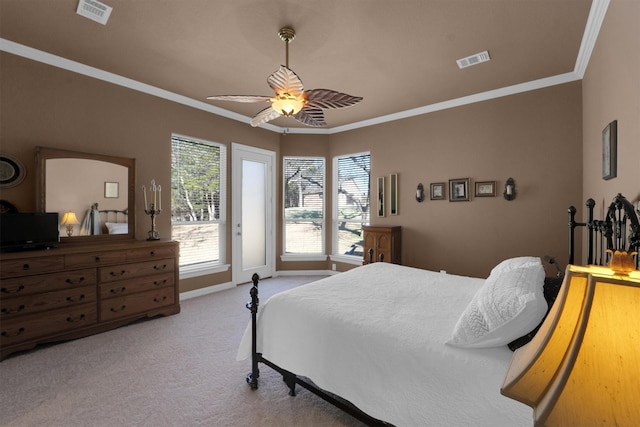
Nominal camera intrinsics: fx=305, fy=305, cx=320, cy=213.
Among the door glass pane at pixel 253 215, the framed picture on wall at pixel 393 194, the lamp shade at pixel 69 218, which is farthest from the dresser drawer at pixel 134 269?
the framed picture on wall at pixel 393 194

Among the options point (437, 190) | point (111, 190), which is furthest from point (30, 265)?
point (437, 190)

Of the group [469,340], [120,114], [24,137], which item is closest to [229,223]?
[120,114]

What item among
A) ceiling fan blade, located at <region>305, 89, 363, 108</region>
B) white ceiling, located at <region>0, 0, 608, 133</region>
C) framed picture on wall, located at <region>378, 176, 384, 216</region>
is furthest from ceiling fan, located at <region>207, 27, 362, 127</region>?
framed picture on wall, located at <region>378, 176, 384, 216</region>

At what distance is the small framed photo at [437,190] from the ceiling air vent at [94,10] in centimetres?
415

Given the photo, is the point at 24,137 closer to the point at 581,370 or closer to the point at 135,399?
the point at 135,399

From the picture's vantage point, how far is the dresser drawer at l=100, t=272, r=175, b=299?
318 centimetres

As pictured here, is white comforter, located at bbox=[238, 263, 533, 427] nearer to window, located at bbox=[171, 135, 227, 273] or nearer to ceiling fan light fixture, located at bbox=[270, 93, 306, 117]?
ceiling fan light fixture, located at bbox=[270, 93, 306, 117]

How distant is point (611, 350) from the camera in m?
0.48

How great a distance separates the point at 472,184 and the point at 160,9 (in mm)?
3994

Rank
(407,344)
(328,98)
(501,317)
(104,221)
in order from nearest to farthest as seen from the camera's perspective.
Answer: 1. (501,317)
2. (407,344)
3. (328,98)
4. (104,221)

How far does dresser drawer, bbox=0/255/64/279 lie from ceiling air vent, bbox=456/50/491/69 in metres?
4.42

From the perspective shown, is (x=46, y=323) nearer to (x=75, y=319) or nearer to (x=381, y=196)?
(x=75, y=319)

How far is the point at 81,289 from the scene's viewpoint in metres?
3.00

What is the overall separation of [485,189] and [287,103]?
9.86ft
